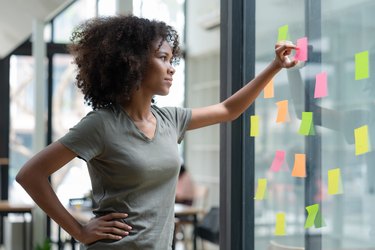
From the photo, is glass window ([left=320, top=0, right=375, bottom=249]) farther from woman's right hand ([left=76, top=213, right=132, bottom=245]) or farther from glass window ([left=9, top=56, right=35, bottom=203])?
glass window ([left=9, top=56, right=35, bottom=203])

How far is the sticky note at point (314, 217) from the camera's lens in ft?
6.88

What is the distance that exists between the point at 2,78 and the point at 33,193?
22.8 feet

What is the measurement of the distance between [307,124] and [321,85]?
0.49ft

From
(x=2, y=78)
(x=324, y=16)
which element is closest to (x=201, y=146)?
(x=2, y=78)

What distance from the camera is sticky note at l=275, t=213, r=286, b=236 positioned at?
7.76ft

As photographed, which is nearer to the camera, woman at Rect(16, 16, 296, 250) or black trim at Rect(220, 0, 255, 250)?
woman at Rect(16, 16, 296, 250)

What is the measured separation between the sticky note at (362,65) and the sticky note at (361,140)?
0.14 metres

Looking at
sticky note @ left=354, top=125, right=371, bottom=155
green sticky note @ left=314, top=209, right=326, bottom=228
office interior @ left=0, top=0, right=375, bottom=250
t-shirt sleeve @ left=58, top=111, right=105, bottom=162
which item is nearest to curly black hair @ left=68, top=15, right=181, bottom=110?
t-shirt sleeve @ left=58, top=111, right=105, bottom=162

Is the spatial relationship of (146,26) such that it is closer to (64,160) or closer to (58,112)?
(64,160)

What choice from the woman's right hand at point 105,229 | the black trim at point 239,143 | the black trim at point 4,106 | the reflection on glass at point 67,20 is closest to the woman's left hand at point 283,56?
the black trim at point 239,143

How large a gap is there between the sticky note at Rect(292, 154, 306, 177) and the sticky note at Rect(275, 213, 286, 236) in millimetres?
213

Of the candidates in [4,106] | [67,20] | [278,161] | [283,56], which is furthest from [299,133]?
[4,106]

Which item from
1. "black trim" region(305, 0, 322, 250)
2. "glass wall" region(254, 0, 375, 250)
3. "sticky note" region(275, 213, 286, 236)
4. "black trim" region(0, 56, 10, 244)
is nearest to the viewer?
"glass wall" region(254, 0, 375, 250)

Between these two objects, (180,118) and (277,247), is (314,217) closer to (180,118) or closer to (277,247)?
(277,247)
